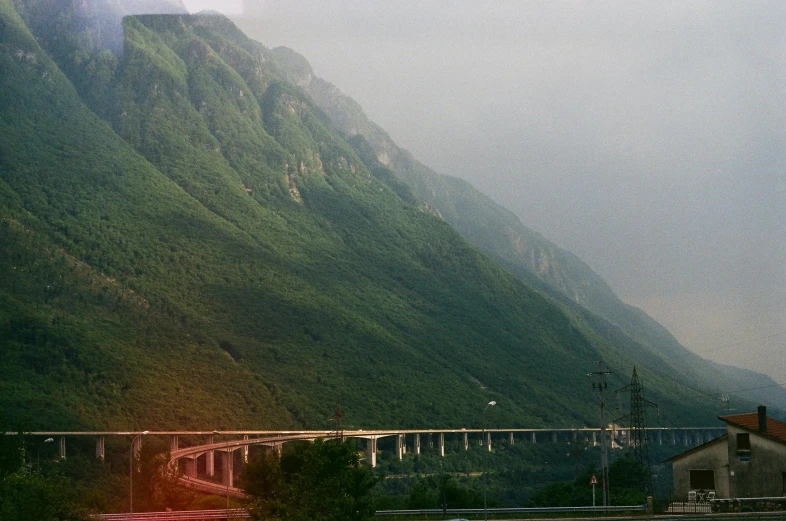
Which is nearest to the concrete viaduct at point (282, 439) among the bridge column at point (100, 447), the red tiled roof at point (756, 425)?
the bridge column at point (100, 447)

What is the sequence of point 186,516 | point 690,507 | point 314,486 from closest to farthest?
point 690,507 < point 314,486 < point 186,516

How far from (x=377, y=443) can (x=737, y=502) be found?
356ft

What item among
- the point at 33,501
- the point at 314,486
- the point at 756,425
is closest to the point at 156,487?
the point at 33,501

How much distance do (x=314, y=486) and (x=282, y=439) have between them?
69938mm

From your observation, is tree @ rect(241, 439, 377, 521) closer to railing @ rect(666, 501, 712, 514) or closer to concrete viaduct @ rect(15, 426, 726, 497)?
concrete viaduct @ rect(15, 426, 726, 497)

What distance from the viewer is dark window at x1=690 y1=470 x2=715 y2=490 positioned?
2484 inches

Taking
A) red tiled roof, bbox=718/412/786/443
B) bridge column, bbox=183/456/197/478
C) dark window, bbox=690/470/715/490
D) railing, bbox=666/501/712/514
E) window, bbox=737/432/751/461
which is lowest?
bridge column, bbox=183/456/197/478

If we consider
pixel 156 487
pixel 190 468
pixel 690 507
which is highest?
pixel 690 507

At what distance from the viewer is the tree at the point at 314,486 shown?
186ft

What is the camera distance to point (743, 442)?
61.8 meters

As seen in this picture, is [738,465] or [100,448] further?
[100,448]

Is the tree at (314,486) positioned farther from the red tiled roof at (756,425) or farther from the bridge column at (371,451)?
the bridge column at (371,451)

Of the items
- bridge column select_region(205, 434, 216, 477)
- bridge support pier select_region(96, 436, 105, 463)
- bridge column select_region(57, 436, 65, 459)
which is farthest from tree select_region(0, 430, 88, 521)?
bridge column select_region(205, 434, 216, 477)

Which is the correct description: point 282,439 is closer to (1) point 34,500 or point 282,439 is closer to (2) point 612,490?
(2) point 612,490
